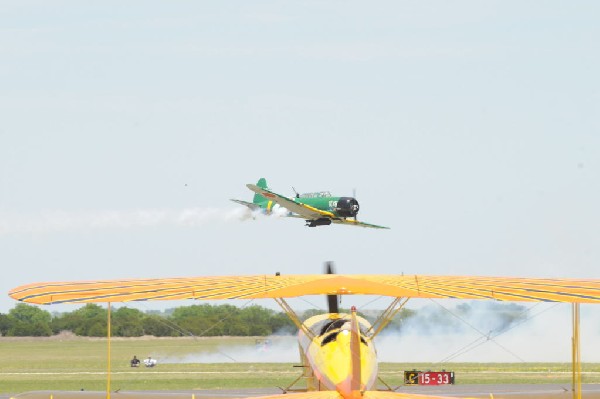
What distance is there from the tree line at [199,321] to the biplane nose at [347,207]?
9.52 metres

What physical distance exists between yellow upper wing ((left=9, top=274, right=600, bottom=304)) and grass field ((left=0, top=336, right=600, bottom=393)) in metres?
20.2

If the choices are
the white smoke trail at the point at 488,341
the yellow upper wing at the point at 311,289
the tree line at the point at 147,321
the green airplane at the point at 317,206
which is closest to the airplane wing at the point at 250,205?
the green airplane at the point at 317,206

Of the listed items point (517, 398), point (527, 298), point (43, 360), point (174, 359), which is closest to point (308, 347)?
point (527, 298)

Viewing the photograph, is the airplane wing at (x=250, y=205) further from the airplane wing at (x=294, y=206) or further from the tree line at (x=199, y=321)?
the tree line at (x=199, y=321)

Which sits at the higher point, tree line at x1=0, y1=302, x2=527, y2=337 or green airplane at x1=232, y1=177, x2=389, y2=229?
green airplane at x1=232, y1=177, x2=389, y2=229

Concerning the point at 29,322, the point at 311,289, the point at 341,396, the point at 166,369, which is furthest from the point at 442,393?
the point at 29,322

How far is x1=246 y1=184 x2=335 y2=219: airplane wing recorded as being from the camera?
2213 inches

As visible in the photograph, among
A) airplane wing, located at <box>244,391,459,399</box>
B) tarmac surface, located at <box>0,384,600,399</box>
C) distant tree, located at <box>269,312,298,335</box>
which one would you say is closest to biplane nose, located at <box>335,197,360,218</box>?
distant tree, located at <box>269,312,298,335</box>

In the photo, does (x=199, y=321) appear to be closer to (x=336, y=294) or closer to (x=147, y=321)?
→ (x=147, y=321)

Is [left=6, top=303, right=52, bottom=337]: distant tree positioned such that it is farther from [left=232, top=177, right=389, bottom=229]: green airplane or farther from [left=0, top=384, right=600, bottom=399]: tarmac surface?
[left=0, top=384, right=600, bottom=399]: tarmac surface

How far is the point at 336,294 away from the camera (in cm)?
1563

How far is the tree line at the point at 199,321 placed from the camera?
39.6 metres

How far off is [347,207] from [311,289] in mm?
40078

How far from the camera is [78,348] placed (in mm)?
49562
